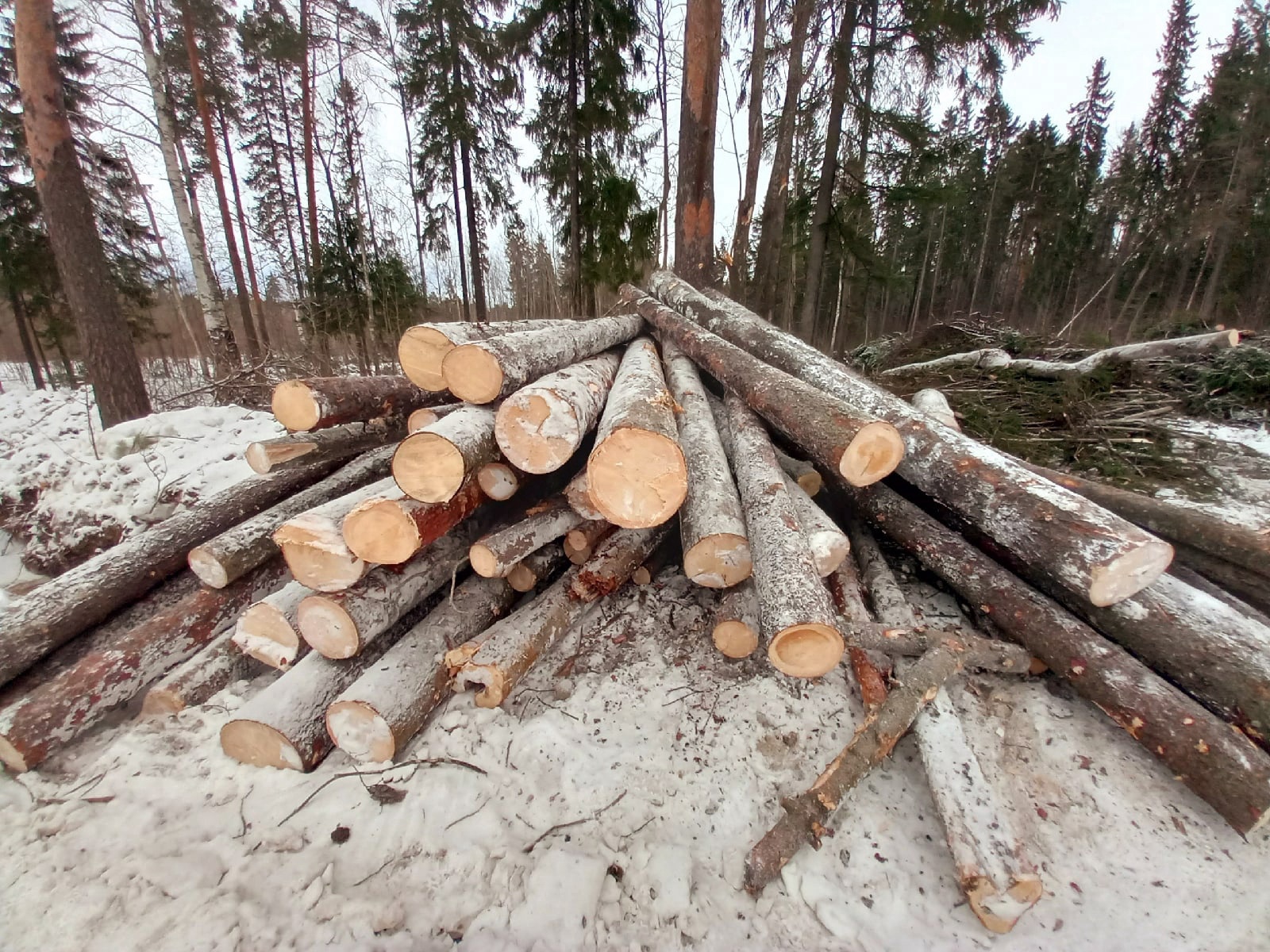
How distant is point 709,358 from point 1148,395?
4.58 m

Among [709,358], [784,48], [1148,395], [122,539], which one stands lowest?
[122,539]

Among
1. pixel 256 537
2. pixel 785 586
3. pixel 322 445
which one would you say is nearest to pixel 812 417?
pixel 785 586

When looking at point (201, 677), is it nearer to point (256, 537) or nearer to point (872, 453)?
point (256, 537)

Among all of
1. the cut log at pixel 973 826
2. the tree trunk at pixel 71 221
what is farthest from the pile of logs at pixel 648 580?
the tree trunk at pixel 71 221

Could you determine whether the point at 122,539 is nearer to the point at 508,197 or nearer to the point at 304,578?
the point at 304,578

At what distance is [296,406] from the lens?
9.08 feet

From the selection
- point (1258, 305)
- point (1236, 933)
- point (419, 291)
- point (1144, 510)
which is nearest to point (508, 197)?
point (419, 291)

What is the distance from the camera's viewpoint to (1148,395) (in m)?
4.75

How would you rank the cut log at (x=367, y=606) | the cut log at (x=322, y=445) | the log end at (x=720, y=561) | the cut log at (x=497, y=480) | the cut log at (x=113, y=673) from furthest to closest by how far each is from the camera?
the cut log at (x=322, y=445) → the cut log at (x=497, y=480) → the log end at (x=720, y=561) → the cut log at (x=367, y=606) → the cut log at (x=113, y=673)

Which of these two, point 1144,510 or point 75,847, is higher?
point 1144,510

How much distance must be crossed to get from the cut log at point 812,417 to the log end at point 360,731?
243cm

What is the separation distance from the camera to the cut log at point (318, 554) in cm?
220

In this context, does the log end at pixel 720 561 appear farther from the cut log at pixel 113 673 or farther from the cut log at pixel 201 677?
the cut log at pixel 113 673

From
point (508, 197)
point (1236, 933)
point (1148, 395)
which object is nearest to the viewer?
point (1236, 933)
